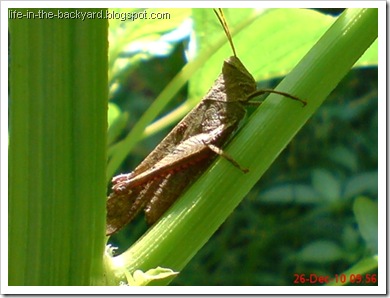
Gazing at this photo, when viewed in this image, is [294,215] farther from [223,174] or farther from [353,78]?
[223,174]

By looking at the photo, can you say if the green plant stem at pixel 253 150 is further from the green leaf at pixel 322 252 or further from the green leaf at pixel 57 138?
the green leaf at pixel 322 252

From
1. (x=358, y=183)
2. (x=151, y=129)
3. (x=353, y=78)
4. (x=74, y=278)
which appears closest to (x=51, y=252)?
(x=74, y=278)

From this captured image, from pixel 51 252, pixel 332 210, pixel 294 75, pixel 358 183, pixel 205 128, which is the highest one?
pixel 294 75

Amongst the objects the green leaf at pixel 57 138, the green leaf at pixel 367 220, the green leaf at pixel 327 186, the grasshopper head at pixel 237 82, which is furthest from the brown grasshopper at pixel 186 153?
the green leaf at pixel 327 186

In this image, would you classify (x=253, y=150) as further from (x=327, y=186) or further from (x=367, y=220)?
(x=327, y=186)

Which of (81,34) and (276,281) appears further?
(276,281)

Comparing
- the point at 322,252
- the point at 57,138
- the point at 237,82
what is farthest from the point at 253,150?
the point at 322,252
